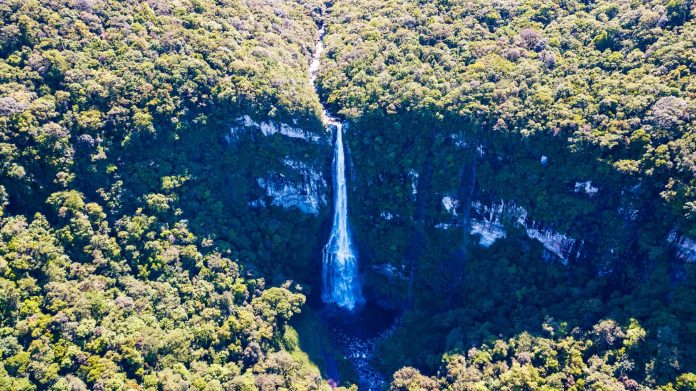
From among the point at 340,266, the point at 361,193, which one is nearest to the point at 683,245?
the point at 361,193

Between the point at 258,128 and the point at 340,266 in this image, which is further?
the point at 340,266

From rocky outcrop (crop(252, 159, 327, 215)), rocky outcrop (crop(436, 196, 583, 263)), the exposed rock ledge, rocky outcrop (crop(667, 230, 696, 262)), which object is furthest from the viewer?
rocky outcrop (crop(252, 159, 327, 215))

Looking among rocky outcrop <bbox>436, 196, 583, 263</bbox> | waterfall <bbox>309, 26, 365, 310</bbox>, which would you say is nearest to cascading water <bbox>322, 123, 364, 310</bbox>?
waterfall <bbox>309, 26, 365, 310</bbox>

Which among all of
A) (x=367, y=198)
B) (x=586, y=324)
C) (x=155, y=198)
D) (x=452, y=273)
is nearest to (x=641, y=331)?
(x=586, y=324)

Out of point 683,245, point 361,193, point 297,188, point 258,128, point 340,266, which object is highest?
point 258,128

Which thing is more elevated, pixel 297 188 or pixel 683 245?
pixel 683 245

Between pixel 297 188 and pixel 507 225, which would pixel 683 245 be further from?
pixel 297 188

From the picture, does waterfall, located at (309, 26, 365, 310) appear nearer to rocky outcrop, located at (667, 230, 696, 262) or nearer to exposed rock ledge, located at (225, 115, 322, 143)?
exposed rock ledge, located at (225, 115, 322, 143)

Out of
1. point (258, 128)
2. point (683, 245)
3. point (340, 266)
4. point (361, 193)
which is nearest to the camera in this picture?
point (683, 245)

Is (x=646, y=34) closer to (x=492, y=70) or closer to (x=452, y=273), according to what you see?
(x=492, y=70)
